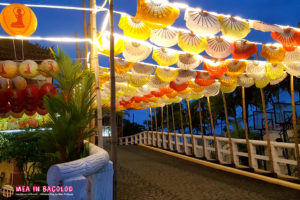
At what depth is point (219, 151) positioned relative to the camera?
440 inches

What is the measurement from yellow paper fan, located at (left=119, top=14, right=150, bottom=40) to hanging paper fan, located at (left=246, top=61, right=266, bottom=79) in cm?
393

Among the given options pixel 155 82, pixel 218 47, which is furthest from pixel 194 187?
pixel 155 82

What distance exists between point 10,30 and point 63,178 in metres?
3.74

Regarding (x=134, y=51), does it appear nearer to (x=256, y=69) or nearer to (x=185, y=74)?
(x=185, y=74)

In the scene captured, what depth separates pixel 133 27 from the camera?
5.17 metres

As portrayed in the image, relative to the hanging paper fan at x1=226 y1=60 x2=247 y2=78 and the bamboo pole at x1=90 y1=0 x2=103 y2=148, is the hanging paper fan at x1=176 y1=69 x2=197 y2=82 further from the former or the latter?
the bamboo pole at x1=90 y1=0 x2=103 y2=148

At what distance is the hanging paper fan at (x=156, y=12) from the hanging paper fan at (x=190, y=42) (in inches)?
40.1

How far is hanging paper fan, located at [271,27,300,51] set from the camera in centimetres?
584

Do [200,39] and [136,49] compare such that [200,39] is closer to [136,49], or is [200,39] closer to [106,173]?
[136,49]

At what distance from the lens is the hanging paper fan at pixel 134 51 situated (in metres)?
5.94

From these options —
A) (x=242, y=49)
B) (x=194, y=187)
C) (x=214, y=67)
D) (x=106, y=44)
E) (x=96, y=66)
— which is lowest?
(x=194, y=187)

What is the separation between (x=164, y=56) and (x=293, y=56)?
3.40 meters

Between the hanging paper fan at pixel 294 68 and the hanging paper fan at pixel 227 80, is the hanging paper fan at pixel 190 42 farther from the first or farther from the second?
the hanging paper fan at pixel 294 68

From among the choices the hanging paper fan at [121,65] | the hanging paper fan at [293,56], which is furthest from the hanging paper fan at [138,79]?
the hanging paper fan at [293,56]
